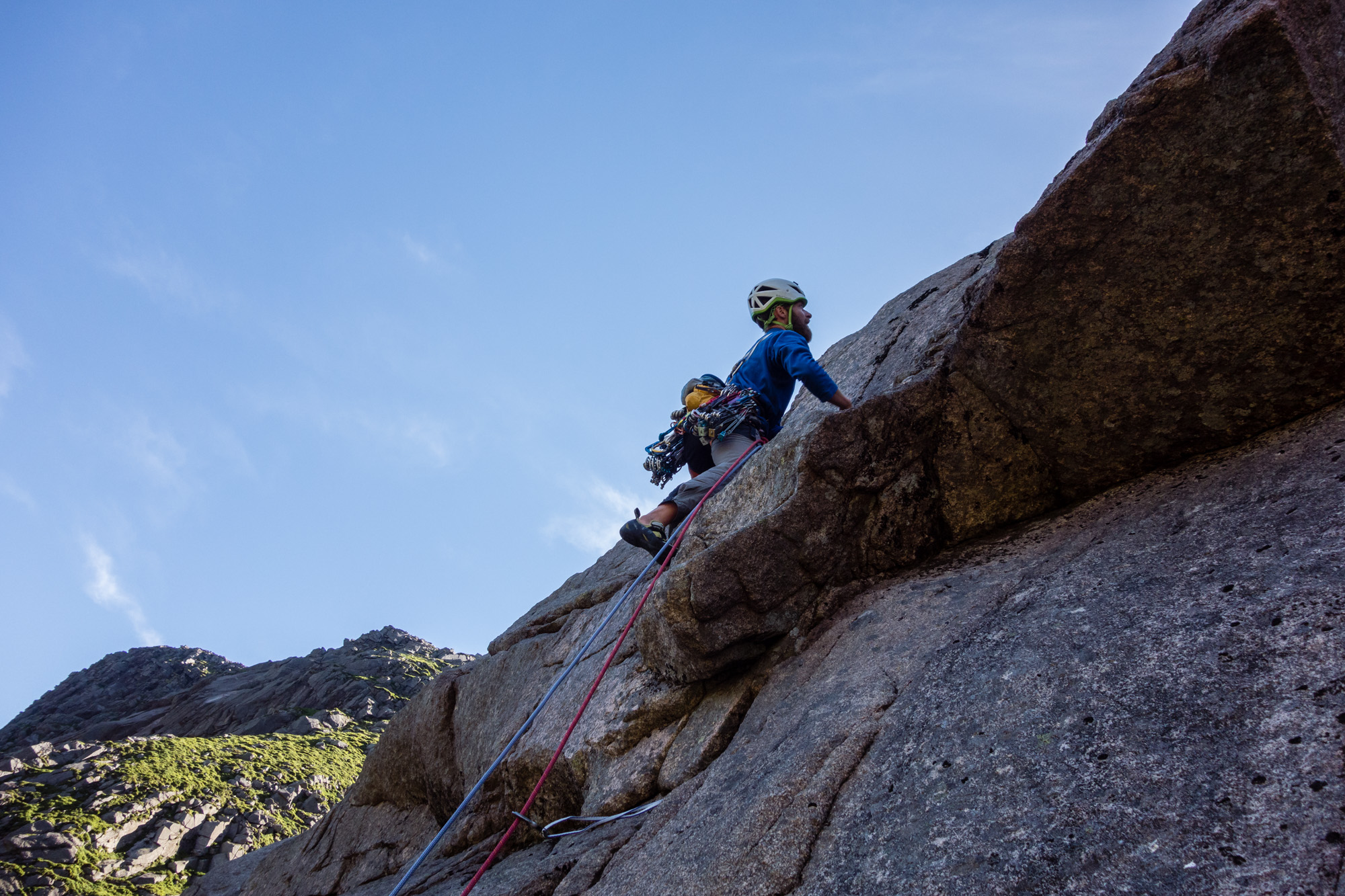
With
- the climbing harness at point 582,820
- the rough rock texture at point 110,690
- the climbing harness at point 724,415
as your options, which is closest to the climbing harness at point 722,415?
the climbing harness at point 724,415

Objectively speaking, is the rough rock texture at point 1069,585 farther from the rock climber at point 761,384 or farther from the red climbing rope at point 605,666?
the rock climber at point 761,384

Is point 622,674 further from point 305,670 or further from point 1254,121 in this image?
point 305,670

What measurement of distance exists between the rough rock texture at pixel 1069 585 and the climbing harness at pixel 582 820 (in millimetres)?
106

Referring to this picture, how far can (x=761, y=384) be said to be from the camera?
333 inches

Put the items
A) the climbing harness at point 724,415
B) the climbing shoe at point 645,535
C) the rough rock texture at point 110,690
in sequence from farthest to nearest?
the rough rock texture at point 110,690
the climbing harness at point 724,415
the climbing shoe at point 645,535

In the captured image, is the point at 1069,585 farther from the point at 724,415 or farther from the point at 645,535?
the point at 724,415

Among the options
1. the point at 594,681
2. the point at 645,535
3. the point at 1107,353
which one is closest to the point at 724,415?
the point at 645,535

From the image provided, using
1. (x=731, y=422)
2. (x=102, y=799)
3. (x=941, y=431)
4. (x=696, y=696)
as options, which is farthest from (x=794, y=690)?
(x=102, y=799)

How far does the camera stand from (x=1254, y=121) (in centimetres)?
414

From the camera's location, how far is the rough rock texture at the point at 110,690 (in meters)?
31.8

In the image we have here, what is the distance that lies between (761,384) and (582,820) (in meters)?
4.57

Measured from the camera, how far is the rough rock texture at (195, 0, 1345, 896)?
301cm

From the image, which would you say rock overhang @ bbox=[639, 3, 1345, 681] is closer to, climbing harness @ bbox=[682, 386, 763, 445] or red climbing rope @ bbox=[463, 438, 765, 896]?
red climbing rope @ bbox=[463, 438, 765, 896]

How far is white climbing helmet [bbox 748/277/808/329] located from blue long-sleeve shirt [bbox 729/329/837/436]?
0.30 metres
